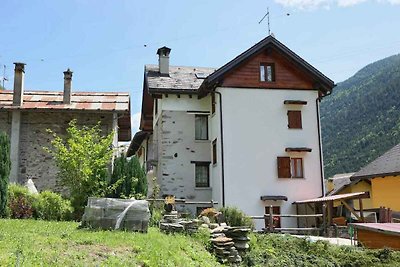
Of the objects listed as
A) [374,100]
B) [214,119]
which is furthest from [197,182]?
[374,100]

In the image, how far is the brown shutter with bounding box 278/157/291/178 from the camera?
24.6 metres

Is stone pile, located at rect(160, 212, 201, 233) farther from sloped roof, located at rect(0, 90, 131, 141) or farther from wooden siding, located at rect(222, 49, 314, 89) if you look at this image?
wooden siding, located at rect(222, 49, 314, 89)

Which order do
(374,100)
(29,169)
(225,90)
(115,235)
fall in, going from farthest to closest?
(374,100) < (225,90) < (29,169) < (115,235)

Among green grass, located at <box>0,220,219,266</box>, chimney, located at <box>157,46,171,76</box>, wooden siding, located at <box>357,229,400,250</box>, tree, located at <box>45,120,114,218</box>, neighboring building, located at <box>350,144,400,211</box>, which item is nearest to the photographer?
green grass, located at <box>0,220,219,266</box>

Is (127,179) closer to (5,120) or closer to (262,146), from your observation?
(5,120)

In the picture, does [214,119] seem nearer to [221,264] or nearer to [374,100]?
[221,264]

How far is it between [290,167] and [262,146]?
6.06 feet

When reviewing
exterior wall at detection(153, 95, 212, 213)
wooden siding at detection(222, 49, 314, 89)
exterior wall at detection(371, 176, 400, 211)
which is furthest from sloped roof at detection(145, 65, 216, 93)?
exterior wall at detection(371, 176, 400, 211)

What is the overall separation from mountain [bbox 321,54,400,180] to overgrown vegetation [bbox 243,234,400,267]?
42.0 metres

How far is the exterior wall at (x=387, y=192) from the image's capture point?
22344 millimetres

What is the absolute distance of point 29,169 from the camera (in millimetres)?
23094

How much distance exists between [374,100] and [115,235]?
2542 inches

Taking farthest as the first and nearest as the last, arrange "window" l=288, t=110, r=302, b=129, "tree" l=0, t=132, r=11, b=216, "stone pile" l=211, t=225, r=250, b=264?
"window" l=288, t=110, r=302, b=129 → "tree" l=0, t=132, r=11, b=216 → "stone pile" l=211, t=225, r=250, b=264

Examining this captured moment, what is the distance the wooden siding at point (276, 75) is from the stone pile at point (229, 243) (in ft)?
38.8
